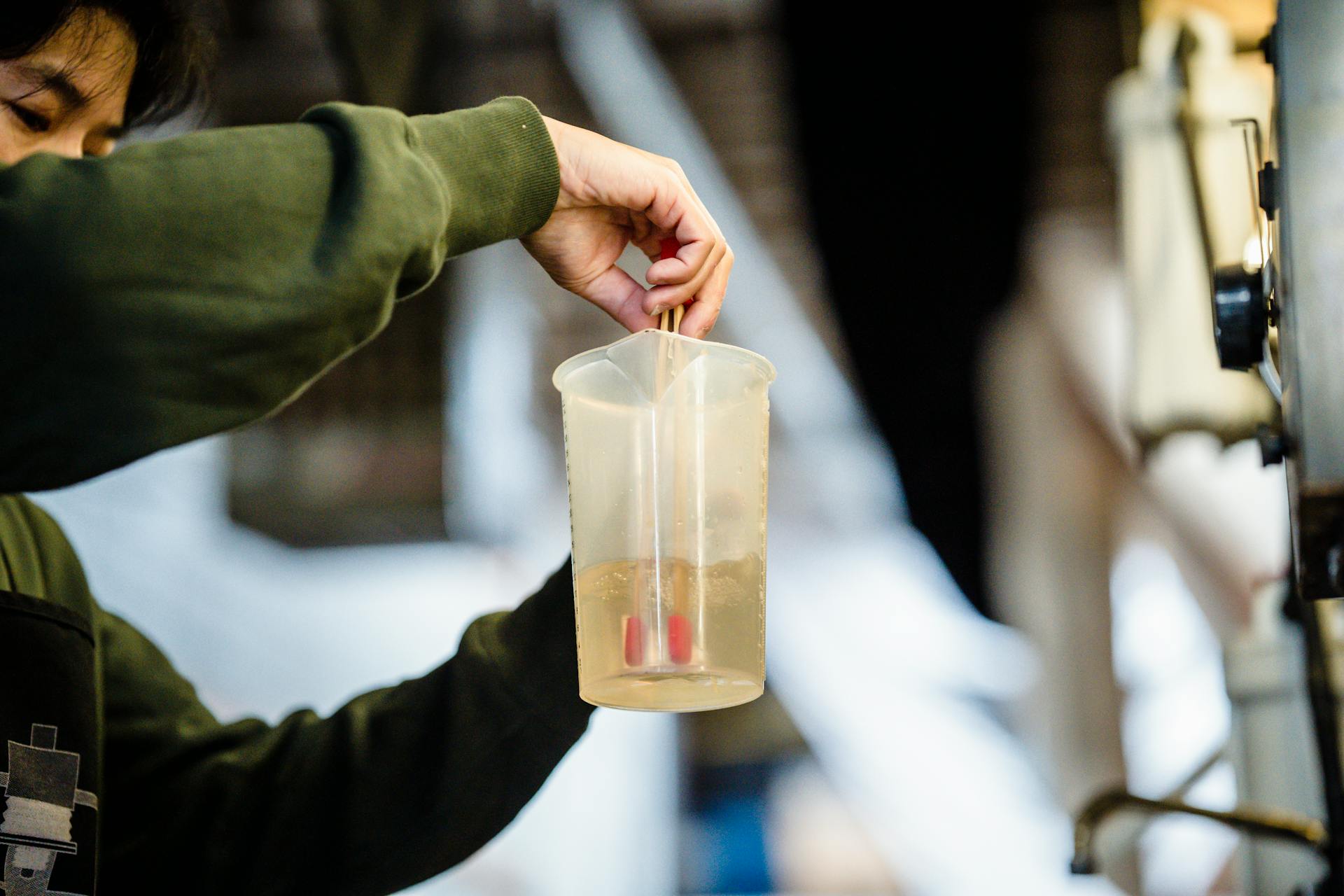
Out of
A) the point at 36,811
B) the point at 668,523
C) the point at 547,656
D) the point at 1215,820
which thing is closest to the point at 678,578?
the point at 668,523

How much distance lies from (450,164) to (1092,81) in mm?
2578

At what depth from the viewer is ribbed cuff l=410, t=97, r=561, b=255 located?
68 cm

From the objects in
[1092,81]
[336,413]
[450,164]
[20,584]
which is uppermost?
[1092,81]

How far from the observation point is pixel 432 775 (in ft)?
3.10

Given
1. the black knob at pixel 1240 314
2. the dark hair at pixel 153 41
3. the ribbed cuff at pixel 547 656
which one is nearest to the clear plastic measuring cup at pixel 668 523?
the ribbed cuff at pixel 547 656

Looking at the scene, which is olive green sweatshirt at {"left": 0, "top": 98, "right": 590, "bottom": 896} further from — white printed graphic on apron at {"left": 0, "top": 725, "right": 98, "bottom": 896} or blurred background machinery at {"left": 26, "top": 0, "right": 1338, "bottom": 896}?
blurred background machinery at {"left": 26, "top": 0, "right": 1338, "bottom": 896}

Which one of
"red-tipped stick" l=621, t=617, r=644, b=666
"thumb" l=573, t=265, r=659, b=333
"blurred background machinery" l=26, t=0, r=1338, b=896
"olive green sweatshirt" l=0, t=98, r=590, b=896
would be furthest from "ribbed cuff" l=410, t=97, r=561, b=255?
"blurred background machinery" l=26, t=0, r=1338, b=896

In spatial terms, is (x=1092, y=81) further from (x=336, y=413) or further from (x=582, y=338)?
(x=336, y=413)

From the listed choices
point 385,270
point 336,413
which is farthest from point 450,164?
point 336,413

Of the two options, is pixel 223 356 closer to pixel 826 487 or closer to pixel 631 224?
pixel 631 224

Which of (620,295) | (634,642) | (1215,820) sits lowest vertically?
(1215,820)

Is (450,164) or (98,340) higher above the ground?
(450,164)

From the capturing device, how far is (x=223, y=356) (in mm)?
566

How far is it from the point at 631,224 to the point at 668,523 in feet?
0.81
